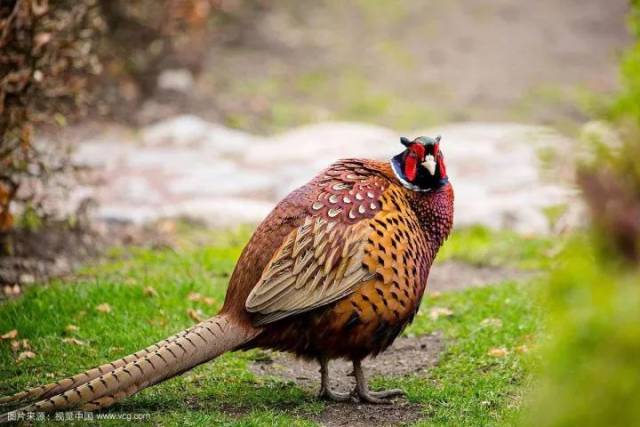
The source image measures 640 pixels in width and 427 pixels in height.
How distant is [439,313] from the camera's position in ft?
21.2

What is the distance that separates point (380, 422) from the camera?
4574 mm

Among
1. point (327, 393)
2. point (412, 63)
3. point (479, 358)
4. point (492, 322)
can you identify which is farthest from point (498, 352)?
→ point (412, 63)

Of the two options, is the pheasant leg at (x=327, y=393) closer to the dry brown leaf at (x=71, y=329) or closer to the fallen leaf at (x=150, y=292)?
the dry brown leaf at (x=71, y=329)

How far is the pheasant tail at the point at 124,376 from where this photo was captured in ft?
13.3

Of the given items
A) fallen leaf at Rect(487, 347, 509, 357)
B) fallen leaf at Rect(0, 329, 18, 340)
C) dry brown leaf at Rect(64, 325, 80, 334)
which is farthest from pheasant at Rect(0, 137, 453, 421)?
dry brown leaf at Rect(64, 325, 80, 334)

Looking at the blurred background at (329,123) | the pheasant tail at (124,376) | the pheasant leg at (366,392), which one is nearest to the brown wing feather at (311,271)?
the pheasant tail at (124,376)

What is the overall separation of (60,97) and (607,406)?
20.9 ft

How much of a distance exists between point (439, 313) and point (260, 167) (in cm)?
415

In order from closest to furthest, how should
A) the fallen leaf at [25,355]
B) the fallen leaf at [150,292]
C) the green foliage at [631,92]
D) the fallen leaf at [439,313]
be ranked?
1. the green foliage at [631,92]
2. the fallen leaf at [25,355]
3. the fallen leaf at [150,292]
4. the fallen leaf at [439,313]

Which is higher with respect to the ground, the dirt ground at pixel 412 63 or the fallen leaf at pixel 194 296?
the dirt ground at pixel 412 63

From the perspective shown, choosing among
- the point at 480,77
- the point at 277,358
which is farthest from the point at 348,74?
the point at 277,358

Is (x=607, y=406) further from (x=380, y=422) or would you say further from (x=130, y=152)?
(x=130, y=152)

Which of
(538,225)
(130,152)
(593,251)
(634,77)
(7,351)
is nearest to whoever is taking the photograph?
(593,251)

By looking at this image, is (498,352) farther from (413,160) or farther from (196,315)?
(196,315)
